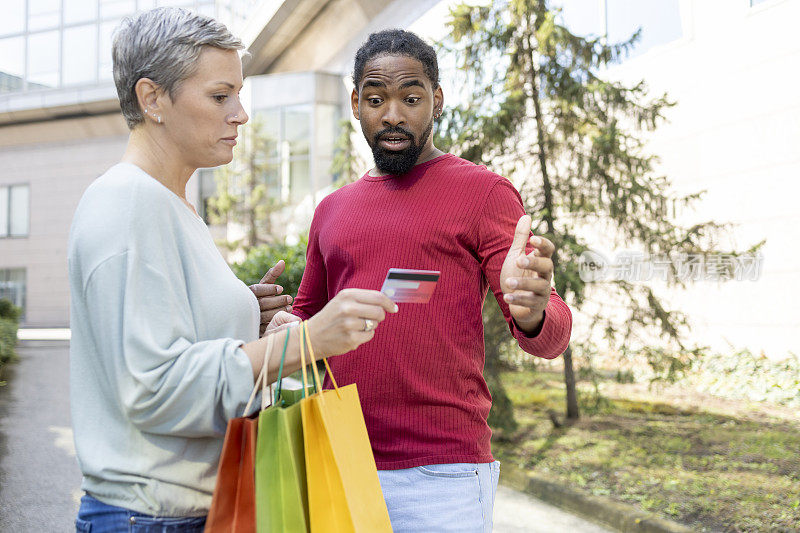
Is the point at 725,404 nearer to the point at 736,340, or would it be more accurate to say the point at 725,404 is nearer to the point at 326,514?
the point at 736,340

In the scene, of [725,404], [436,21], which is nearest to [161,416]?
[725,404]

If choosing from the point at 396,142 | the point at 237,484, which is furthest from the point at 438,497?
the point at 396,142

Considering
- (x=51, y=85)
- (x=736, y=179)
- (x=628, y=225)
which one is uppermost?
(x=51, y=85)

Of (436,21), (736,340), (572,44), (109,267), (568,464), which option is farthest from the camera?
(436,21)

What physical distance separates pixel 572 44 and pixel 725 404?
15.8 ft

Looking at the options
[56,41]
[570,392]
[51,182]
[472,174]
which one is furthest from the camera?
[51,182]

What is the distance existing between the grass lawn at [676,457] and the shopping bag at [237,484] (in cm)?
457

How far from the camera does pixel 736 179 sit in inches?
434

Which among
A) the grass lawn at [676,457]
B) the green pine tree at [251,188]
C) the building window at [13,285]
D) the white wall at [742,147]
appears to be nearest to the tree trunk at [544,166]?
the grass lawn at [676,457]

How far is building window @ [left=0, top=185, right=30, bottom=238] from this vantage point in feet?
130

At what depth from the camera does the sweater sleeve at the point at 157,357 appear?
1453mm

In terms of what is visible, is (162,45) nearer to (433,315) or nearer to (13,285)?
(433,315)

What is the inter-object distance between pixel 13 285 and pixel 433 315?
137 feet

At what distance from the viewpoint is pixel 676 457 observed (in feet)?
23.1
